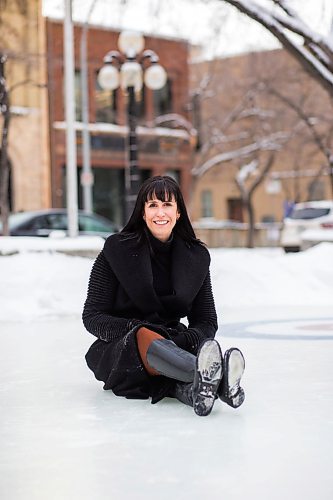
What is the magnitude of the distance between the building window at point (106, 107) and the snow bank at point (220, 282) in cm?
2148

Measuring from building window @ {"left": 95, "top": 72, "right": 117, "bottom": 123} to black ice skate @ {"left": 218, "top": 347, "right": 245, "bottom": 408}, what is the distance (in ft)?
101

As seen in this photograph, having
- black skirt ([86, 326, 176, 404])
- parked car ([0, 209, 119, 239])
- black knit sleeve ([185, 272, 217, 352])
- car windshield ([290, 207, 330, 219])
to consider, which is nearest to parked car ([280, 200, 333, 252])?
car windshield ([290, 207, 330, 219])

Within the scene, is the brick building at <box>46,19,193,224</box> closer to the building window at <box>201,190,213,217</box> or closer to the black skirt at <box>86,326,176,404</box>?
the building window at <box>201,190,213,217</box>

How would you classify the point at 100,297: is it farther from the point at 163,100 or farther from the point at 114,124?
the point at 163,100

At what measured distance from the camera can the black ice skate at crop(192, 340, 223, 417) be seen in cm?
419

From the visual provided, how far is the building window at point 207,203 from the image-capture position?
58.1 metres

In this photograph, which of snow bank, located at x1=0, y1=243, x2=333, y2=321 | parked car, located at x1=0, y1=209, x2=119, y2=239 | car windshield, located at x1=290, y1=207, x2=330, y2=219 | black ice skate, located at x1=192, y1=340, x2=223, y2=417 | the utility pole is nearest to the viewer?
black ice skate, located at x1=192, y1=340, x2=223, y2=417

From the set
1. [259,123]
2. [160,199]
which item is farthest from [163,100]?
[160,199]

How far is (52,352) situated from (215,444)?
11.5 feet

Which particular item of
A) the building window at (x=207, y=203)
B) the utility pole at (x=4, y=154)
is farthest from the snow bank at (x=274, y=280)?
the building window at (x=207, y=203)

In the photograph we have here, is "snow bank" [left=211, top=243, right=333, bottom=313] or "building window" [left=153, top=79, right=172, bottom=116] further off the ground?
"building window" [left=153, top=79, right=172, bottom=116]

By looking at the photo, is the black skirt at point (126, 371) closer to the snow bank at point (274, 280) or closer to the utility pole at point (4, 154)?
the snow bank at point (274, 280)

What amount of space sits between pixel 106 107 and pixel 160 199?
3027 cm

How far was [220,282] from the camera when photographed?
489 inches
